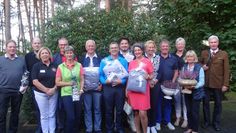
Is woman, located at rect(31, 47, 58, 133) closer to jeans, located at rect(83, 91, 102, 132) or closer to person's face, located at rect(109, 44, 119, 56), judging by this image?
jeans, located at rect(83, 91, 102, 132)

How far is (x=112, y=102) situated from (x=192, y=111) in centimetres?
174

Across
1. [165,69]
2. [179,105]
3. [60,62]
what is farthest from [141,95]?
[60,62]

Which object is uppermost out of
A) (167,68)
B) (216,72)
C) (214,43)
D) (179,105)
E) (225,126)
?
(214,43)

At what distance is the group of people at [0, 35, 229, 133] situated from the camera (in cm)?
696

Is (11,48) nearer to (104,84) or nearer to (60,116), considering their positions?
(60,116)

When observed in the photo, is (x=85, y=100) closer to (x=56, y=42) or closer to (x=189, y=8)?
(x=56, y=42)

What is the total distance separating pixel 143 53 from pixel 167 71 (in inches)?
32.2

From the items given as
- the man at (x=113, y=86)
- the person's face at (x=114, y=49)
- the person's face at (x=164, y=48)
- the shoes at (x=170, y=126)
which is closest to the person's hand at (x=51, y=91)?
the man at (x=113, y=86)

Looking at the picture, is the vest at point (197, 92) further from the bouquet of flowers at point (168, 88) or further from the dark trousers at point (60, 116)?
the dark trousers at point (60, 116)

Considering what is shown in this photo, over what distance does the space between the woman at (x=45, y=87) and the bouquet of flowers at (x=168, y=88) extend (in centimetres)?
236

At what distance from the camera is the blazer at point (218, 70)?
7789mm

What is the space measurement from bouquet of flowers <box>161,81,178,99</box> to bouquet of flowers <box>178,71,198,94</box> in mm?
228

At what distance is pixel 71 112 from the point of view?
22.7 ft

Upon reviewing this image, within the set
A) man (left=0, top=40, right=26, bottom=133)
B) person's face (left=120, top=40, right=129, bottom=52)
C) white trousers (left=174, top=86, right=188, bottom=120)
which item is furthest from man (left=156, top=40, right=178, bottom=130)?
man (left=0, top=40, right=26, bottom=133)
